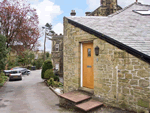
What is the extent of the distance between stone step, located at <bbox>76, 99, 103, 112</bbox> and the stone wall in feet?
1.08

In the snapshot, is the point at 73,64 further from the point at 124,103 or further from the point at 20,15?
the point at 20,15

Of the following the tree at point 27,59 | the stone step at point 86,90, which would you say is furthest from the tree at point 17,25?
the tree at point 27,59

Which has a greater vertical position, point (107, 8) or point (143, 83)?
point (107, 8)

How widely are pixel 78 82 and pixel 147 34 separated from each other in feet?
12.9

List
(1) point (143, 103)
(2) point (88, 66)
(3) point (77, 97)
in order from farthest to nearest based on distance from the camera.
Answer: (2) point (88, 66) → (3) point (77, 97) → (1) point (143, 103)

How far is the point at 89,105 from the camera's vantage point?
17.9 ft

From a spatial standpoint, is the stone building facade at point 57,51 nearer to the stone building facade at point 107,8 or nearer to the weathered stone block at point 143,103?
the stone building facade at point 107,8

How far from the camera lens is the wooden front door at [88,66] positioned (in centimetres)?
665

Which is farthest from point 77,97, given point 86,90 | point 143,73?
point 143,73

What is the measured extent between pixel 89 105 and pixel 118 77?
1662 millimetres

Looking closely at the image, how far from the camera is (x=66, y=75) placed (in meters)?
7.89

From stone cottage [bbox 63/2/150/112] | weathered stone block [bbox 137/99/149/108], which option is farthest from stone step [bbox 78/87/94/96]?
→ weathered stone block [bbox 137/99/149/108]

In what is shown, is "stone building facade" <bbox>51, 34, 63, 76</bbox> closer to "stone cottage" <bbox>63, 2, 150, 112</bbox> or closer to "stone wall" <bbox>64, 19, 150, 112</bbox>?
"stone cottage" <bbox>63, 2, 150, 112</bbox>

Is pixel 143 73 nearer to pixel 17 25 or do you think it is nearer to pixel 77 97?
pixel 77 97
